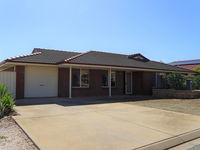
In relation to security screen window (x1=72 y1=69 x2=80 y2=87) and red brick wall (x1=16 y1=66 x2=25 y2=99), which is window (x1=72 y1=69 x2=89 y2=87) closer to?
security screen window (x1=72 y1=69 x2=80 y2=87)

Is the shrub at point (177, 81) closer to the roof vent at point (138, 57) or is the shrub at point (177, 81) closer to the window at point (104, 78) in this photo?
the roof vent at point (138, 57)

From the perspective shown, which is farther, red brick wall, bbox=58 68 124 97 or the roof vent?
the roof vent

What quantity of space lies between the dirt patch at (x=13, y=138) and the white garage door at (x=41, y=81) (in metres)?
7.78

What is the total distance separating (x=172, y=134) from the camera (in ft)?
16.2

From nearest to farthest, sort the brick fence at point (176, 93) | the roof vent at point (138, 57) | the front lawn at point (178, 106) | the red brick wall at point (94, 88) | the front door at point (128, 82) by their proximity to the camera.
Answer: the front lawn at point (178, 106), the brick fence at point (176, 93), the red brick wall at point (94, 88), the front door at point (128, 82), the roof vent at point (138, 57)

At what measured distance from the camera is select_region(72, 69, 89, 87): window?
1493cm

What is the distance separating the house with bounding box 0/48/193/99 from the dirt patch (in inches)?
276

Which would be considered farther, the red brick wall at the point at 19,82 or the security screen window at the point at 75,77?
the security screen window at the point at 75,77

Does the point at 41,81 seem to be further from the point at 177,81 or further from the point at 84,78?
the point at 177,81

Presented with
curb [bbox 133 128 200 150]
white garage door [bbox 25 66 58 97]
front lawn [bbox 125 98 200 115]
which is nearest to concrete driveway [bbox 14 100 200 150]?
curb [bbox 133 128 200 150]

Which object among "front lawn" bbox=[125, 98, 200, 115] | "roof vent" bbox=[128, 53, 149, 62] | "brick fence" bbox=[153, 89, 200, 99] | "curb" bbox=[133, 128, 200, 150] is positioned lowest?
"curb" bbox=[133, 128, 200, 150]

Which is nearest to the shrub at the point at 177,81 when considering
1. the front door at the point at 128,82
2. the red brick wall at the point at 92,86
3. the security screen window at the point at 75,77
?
the front door at the point at 128,82

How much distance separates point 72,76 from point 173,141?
11291mm

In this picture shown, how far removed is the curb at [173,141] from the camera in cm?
408
